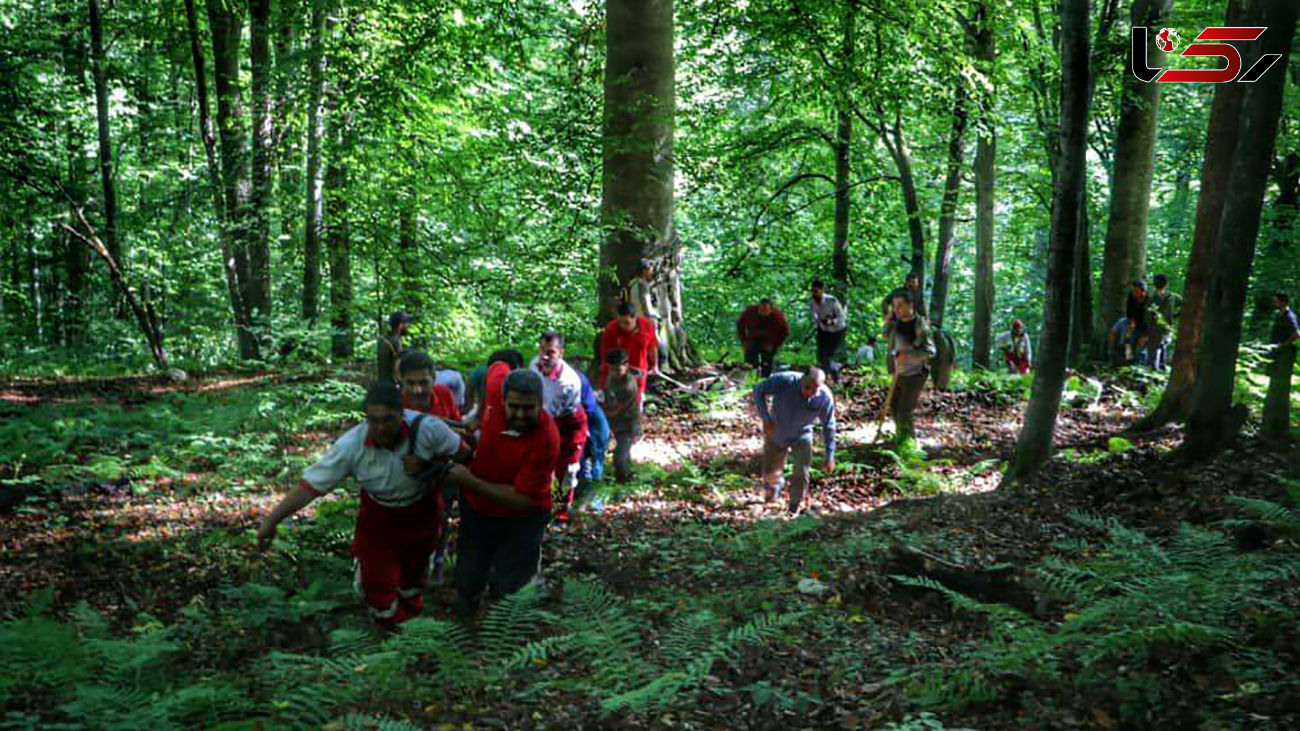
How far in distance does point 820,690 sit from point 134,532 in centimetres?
713

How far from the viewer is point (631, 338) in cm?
1136

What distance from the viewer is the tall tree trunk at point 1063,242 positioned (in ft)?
26.0

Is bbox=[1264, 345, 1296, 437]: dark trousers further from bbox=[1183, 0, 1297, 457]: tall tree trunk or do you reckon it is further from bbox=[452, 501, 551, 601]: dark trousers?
bbox=[452, 501, 551, 601]: dark trousers

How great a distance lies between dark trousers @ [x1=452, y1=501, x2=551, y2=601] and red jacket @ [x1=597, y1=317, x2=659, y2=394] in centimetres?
518

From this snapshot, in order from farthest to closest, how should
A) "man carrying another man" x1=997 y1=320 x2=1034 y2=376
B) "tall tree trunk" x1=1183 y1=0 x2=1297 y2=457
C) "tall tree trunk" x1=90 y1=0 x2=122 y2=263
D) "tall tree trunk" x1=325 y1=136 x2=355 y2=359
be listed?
"man carrying another man" x1=997 y1=320 x2=1034 y2=376
"tall tree trunk" x1=90 y1=0 x2=122 y2=263
"tall tree trunk" x1=325 y1=136 x2=355 y2=359
"tall tree trunk" x1=1183 y1=0 x2=1297 y2=457

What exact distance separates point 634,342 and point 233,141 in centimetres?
989

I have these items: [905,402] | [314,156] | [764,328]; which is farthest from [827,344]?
[314,156]

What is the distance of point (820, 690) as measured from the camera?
15.1 ft

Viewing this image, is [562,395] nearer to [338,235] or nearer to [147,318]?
[338,235]

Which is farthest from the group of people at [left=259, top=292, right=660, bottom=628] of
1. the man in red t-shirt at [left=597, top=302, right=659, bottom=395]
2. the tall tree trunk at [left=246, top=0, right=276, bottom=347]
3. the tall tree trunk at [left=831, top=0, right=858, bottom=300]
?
the tall tree trunk at [left=831, top=0, right=858, bottom=300]

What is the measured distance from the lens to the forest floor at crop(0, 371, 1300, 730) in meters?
4.07

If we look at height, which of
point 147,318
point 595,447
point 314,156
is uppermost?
point 314,156

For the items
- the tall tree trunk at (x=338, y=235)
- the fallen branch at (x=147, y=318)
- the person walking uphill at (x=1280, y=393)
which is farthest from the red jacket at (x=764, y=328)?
the fallen branch at (x=147, y=318)

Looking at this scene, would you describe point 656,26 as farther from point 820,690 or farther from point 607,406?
point 820,690
